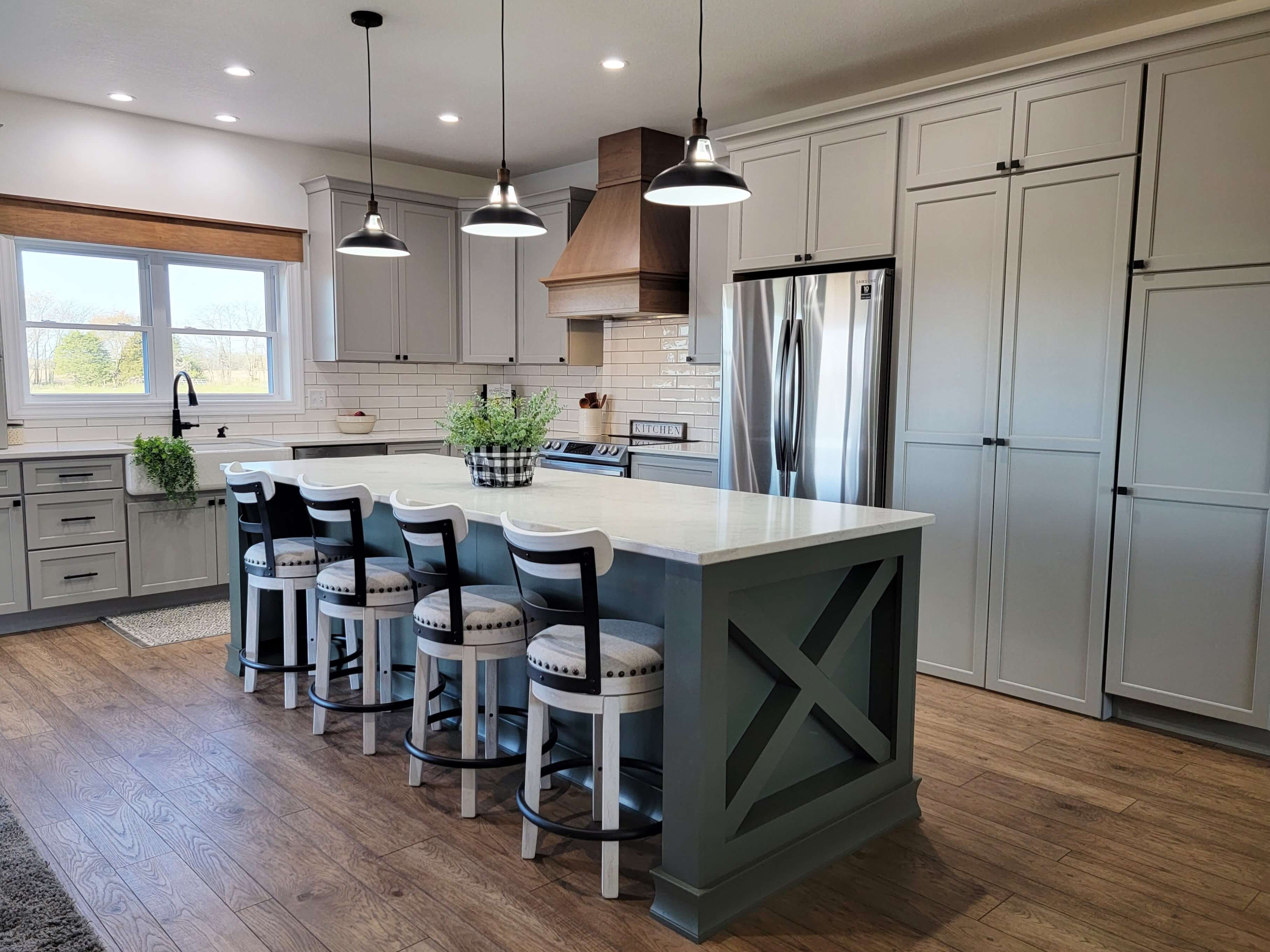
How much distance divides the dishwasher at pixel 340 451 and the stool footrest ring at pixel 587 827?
339 cm

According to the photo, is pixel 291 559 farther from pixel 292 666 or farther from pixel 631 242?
pixel 631 242

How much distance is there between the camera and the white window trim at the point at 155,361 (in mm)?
4945

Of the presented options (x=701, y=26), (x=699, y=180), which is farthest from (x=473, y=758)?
(x=701, y=26)

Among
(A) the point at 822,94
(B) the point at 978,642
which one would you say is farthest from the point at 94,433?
(B) the point at 978,642

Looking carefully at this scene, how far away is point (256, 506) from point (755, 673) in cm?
222

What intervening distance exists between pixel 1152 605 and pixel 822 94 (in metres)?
3.11

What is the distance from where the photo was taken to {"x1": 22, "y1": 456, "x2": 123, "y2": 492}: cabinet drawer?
4.59 metres

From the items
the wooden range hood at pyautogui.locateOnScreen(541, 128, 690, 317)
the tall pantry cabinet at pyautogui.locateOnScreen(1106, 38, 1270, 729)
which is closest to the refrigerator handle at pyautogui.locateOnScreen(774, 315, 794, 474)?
the wooden range hood at pyautogui.locateOnScreen(541, 128, 690, 317)

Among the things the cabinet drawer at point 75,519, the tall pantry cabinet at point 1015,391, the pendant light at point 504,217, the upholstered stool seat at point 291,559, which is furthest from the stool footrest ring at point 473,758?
the cabinet drawer at point 75,519

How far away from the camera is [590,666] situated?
87.6 inches

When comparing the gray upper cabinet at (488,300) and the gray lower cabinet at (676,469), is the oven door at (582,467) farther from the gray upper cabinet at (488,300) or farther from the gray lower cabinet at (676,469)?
the gray upper cabinet at (488,300)

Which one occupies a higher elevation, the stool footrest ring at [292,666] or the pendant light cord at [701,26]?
the pendant light cord at [701,26]

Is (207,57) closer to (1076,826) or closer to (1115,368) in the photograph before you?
(1115,368)

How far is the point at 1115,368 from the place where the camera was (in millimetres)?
3410
